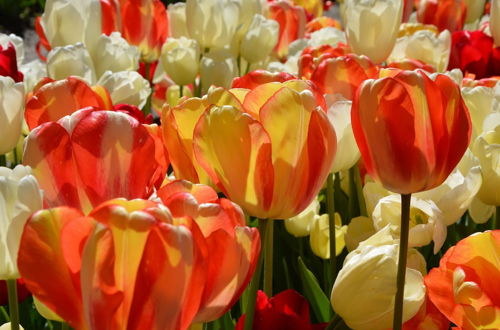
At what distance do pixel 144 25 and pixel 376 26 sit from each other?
0.58 m

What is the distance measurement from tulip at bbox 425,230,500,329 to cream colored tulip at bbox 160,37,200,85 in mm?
1016

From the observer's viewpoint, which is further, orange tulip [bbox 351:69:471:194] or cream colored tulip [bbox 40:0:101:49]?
cream colored tulip [bbox 40:0:101:49]

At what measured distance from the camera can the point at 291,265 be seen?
138 centimetres

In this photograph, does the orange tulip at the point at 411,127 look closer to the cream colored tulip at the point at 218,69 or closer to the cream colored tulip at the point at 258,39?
the cream colored tulip at the point at 218,69

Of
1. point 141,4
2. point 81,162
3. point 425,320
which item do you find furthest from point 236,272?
point 141,4

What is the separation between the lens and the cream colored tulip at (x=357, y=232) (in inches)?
41.6

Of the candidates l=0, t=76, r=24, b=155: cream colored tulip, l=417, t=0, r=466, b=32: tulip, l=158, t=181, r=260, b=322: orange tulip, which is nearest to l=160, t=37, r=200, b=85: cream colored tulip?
l=0, t=76, r=24, b=155: cream colored tulip

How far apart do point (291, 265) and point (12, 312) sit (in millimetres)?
699

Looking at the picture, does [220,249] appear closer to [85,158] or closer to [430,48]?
[85,158]

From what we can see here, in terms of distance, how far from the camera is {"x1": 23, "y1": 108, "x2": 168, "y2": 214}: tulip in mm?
730

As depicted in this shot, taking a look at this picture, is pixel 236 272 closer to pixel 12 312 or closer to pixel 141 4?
pixel 12 312

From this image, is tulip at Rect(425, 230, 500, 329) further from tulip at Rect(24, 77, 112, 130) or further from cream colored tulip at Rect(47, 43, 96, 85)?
cream colored tulip at Rect(47, 43, 96, 85)

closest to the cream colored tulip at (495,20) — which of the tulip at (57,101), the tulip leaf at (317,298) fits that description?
the tulip leaf at (317,298)

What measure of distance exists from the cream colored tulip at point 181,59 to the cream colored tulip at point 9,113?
65 centimetres
